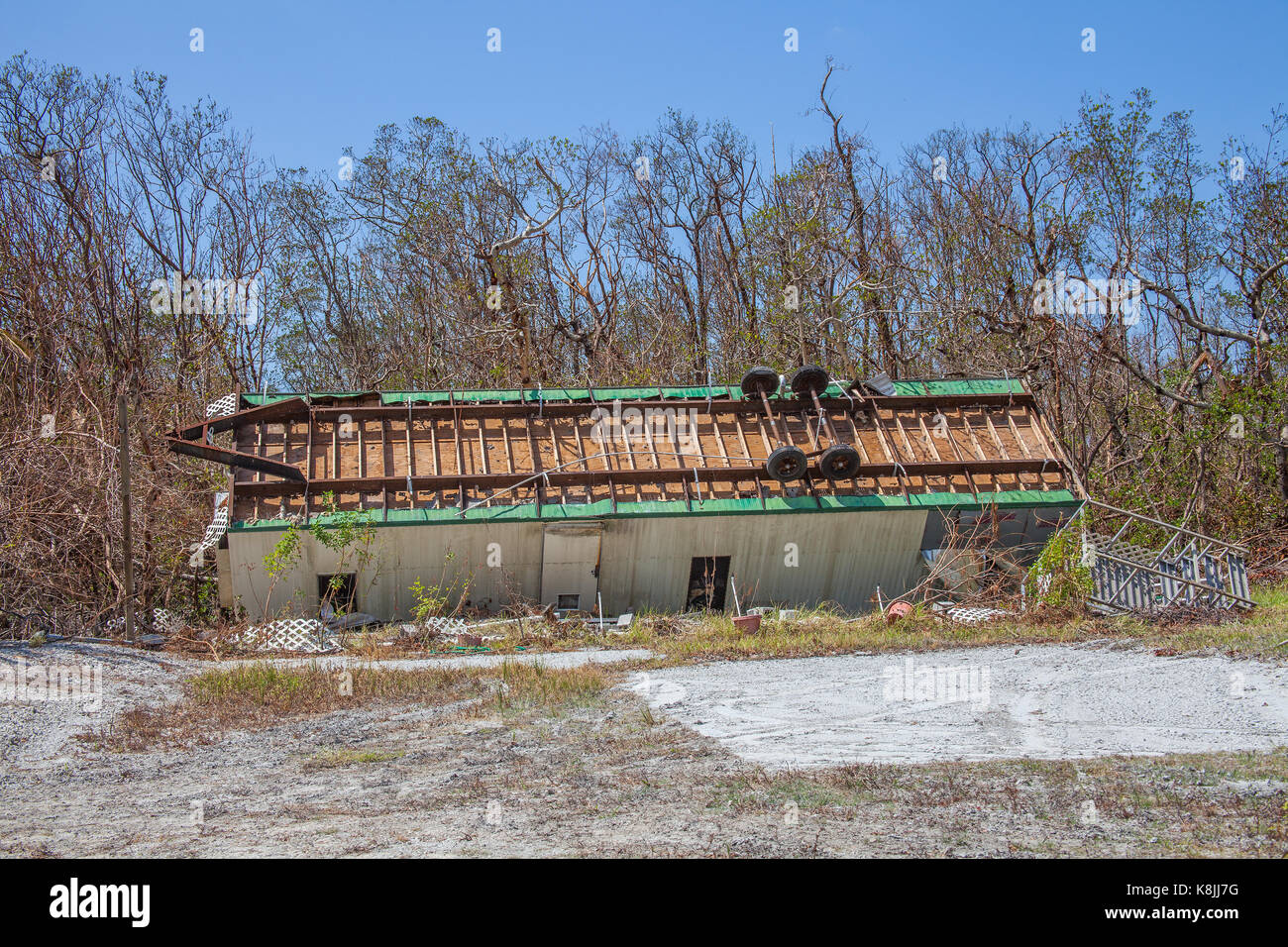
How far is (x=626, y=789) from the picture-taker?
677 cm

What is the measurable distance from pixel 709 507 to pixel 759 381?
319 cm

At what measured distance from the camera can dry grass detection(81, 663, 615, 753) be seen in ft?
30.0

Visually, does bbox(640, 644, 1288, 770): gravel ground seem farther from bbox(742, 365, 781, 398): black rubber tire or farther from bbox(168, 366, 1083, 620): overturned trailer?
bbox(742, 365, 781, 398): black rubber tire

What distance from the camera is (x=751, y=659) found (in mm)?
12266

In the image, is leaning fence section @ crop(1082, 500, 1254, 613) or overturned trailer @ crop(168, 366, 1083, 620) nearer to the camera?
leaning fence section @ crop(1082, 500, 1254, 613)

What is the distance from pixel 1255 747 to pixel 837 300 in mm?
22912

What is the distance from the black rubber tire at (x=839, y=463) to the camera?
1645 cm

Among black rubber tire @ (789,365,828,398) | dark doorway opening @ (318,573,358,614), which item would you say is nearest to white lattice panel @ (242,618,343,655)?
dark doorway opening @ (318,573,358,614)

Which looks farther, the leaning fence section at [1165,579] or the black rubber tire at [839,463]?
the black rubber tire at [839,463]

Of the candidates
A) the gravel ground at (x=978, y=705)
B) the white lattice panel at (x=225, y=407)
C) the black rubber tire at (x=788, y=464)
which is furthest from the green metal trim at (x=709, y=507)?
the gravel ground at (x=978, y=705)

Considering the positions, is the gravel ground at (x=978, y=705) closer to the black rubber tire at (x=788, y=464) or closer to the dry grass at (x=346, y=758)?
the dry grass at (x=346, y=758)

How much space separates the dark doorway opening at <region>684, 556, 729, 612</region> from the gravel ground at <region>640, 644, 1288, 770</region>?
4.43m

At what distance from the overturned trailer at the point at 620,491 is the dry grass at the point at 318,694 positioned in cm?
392
